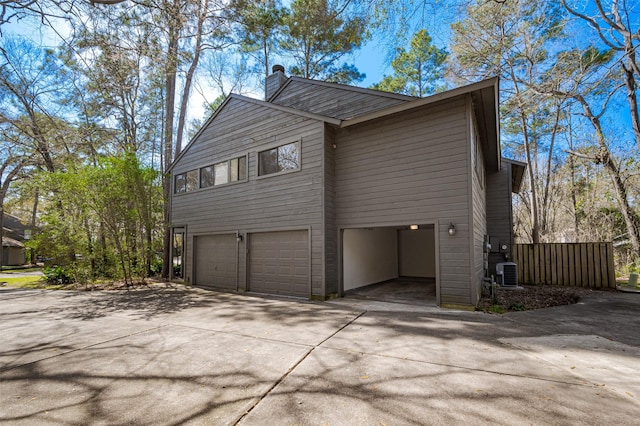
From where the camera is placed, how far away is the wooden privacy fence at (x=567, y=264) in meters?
9.19

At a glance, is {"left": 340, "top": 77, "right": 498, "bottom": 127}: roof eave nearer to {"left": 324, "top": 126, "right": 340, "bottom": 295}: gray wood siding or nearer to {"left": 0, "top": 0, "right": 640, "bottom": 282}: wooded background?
{"left": 324, "top": 126, "right": 340, "bottom": 295}: gray wood siding

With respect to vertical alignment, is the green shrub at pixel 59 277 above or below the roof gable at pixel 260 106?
below

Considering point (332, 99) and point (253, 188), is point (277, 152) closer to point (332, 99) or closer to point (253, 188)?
point (253, 188)

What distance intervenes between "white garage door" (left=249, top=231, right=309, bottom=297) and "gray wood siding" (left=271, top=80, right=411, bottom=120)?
4302mm

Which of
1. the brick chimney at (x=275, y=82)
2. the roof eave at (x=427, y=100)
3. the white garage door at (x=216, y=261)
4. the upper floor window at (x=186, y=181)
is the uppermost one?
the brick chimney at (x=275, y=82)

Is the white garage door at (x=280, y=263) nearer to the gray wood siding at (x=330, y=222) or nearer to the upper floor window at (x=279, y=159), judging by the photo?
the gray wood siding at (x=330, y=222)

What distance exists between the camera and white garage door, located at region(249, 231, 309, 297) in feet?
25.2

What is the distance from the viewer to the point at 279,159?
27.7 ft

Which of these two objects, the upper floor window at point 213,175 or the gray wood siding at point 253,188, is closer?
the gray wood siding at point 253,188

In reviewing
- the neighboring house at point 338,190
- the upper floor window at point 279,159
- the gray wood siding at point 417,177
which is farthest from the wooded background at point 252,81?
the upper floor window at point 279,159

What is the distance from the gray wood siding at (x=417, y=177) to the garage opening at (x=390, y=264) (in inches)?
30.2

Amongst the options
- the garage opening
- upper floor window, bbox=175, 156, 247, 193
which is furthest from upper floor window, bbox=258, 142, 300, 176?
the garage opening

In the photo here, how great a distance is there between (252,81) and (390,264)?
12.8 m

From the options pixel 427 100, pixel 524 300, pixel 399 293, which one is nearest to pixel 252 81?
pixel 427 100
